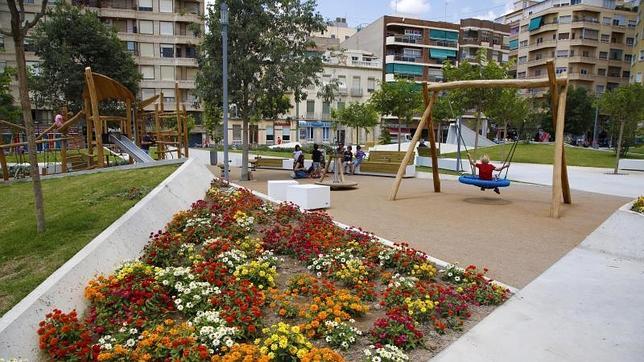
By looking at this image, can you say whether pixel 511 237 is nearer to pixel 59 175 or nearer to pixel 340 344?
pixel 340 344

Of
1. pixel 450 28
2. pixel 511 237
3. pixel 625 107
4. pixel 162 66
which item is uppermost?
pixel 450 28

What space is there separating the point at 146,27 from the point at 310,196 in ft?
159

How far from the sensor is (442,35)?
226ft

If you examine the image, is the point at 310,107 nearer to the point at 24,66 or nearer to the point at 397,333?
the point at 24,66

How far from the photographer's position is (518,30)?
7850 cm

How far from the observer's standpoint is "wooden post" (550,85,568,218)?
11.0 m

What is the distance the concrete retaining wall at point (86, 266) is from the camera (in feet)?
13.5

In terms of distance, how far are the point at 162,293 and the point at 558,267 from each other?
563 centimetres

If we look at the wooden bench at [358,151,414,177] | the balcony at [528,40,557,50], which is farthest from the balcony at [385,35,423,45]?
the wooden bench at [358,151,414,177]

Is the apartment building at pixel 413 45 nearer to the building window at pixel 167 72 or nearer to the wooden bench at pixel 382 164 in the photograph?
the building window at pixel 167 72

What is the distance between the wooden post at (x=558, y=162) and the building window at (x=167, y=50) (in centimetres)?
4938

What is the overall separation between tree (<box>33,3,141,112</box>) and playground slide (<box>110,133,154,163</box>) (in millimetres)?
26163

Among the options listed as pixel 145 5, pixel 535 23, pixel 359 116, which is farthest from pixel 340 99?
pixel 535 23

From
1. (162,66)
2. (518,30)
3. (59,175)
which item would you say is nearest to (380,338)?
(59,175)
